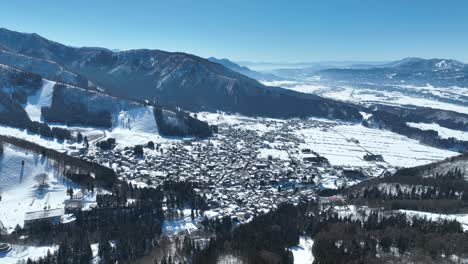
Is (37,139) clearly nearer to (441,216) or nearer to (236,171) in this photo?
(236,171)

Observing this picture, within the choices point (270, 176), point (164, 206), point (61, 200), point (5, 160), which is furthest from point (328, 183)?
point (5, 160)

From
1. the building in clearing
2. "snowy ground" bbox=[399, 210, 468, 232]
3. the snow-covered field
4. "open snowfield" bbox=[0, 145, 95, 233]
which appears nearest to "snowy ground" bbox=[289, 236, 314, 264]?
the snow-covered field

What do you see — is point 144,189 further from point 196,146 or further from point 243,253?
point 196,146

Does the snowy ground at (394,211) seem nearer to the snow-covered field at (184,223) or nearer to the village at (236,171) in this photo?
the village at (236,171)

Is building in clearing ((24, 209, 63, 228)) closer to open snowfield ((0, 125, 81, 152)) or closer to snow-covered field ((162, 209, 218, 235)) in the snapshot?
snow-covered field ((162, 209, 218, 235))

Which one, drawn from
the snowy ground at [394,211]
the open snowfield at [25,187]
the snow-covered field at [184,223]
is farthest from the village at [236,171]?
the open snowfield at [25,187]

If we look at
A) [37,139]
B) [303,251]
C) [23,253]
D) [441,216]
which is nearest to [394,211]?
[441,216]
